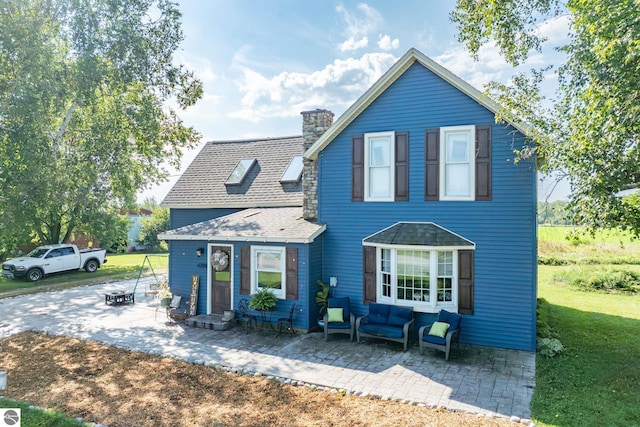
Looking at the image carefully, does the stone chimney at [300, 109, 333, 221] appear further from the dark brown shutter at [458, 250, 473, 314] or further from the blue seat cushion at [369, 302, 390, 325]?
the dark brown shutter at [458, 250, 473, 314]

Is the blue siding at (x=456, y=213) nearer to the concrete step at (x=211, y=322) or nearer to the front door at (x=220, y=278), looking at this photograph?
the front door at (x=220, y=278)

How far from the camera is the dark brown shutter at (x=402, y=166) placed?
11.2 meters

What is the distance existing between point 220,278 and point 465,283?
7629 millimetres

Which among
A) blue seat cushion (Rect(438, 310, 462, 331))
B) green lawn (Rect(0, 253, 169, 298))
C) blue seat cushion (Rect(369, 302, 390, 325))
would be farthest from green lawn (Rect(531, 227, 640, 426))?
green lawn (Rect(0, 253, 169, 298))

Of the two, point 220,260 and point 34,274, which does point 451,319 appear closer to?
point 220,260

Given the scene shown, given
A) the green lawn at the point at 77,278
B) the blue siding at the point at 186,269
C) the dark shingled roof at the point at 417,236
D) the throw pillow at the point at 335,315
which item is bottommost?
the green lawn at the point at 77,278

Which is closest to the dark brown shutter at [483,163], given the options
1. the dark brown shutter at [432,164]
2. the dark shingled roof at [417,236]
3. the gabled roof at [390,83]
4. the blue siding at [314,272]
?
the gabled roof at [390,83]

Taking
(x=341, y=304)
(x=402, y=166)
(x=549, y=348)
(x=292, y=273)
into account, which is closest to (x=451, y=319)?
(x=549, y=348)

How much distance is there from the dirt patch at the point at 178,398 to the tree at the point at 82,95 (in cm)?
798

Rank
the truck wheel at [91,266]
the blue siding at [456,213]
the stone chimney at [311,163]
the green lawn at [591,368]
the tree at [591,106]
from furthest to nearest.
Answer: the truck wheel at [91,266]
the stone chimney at [311,163]
the blue siding at [456,213]
the tree at [591,106]
the green lawn at [591,368]

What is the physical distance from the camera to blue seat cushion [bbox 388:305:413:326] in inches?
413

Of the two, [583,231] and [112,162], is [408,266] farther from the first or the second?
[112,162]

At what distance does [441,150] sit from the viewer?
1079cm

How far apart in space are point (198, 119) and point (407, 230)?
48.5 ft
